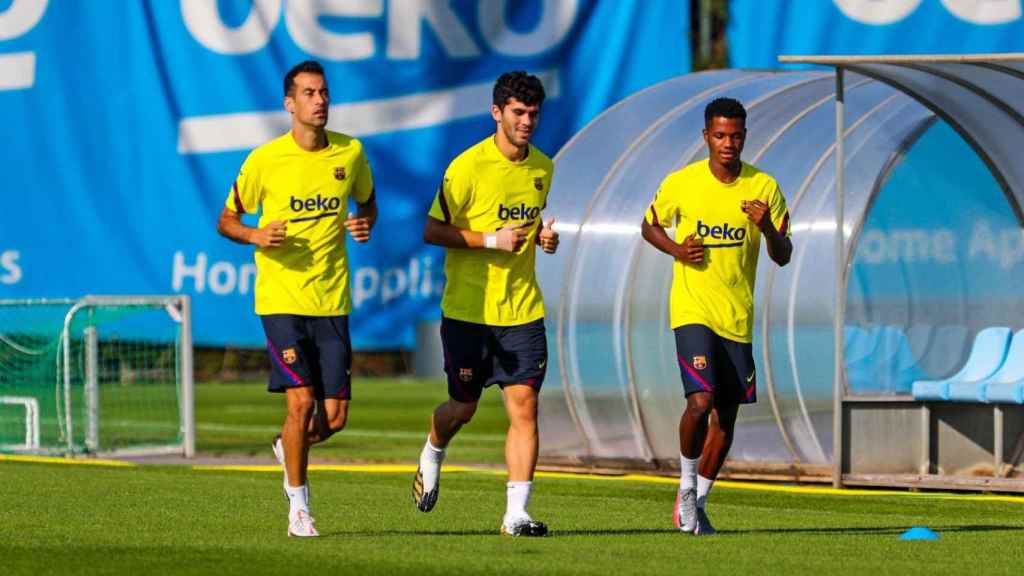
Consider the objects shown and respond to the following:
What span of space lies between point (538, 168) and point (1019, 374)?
267 inches

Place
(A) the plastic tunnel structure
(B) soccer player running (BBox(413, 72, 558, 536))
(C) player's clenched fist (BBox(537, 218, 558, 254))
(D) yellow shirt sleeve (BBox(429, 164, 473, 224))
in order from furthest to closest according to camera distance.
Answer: (A) the plastic tunnel structure → (D) yellow shirt sleeve (BBox(429, 164, 473, 224)) → (B) soccer player running (BBox(413, 72, 558, 536)) → (C) player's clenched fist (BBox(537, 218, 558, 254))

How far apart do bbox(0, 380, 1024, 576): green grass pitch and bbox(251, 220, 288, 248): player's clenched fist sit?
1.43 metres

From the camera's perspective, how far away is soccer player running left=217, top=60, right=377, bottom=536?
10.6 m

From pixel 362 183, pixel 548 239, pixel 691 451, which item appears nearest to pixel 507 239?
pixel 548 239

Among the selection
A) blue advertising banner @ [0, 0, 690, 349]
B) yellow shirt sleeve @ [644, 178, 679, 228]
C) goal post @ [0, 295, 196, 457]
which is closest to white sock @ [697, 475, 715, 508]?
yellow shirt sleeve @ [644, 178, 679, 228]

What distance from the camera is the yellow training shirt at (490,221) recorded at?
1102 centimetres

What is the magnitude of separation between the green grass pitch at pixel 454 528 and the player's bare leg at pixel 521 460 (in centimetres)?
13

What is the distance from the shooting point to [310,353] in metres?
10.7

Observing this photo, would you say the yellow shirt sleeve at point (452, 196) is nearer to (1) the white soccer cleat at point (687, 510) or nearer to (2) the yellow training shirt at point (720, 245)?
(2) the yellow training shirt at point (720, 245)

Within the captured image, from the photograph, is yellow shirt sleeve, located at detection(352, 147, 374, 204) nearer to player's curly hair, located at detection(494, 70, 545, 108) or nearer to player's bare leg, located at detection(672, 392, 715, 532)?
player's curly hair, located at detection(494, 70, 545, 108)

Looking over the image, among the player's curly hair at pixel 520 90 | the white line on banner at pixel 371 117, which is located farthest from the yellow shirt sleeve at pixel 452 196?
the white line on banner at pixel 371 117

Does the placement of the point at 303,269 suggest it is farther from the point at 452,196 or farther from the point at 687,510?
the point at 687,510

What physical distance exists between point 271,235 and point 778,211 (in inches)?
107

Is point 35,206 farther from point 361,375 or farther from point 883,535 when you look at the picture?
point 883,535
